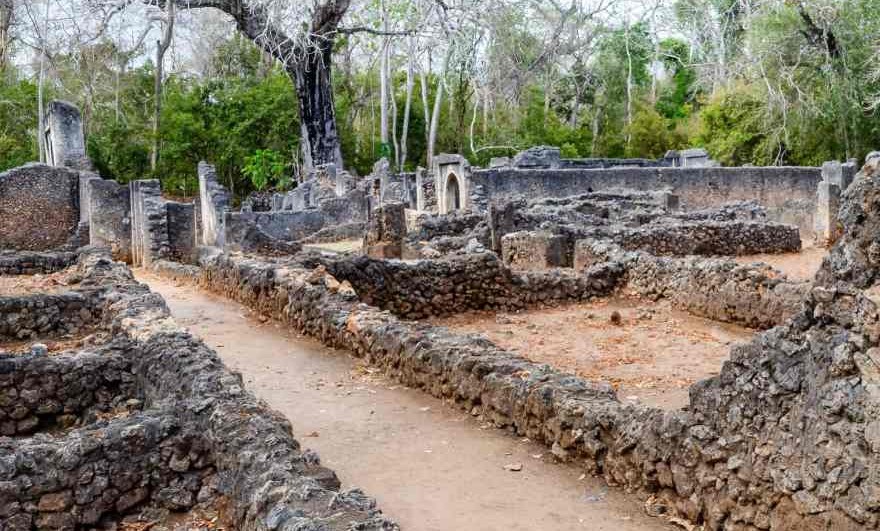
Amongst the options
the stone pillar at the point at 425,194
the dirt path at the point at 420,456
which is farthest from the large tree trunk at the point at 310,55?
the dirt path at the point at 420,456

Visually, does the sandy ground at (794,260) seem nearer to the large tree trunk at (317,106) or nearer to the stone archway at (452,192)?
the stone archway at (452,192)

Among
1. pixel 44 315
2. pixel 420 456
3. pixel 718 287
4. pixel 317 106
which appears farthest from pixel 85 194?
pixel 420 456

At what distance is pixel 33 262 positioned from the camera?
1204cm

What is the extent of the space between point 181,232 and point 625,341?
11313 millimetres

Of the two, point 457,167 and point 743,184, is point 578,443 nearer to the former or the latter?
point 457,167

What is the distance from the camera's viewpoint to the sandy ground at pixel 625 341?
855cm

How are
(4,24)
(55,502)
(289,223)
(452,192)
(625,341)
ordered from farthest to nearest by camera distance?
(4,24)
(452,192)
(289,223)
(625,341)
(55,502)

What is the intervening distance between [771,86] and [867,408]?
32.2 meters

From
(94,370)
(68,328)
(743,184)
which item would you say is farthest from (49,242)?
(743,184)

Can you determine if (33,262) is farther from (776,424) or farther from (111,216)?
(776,424)

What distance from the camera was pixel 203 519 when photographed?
15.7 ft

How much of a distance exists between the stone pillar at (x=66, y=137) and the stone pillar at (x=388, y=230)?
719cm

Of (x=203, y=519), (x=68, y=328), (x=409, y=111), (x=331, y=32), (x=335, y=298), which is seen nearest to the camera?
(x=203, y=519)

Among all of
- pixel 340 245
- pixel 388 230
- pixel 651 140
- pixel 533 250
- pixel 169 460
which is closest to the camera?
pixel 169 460
